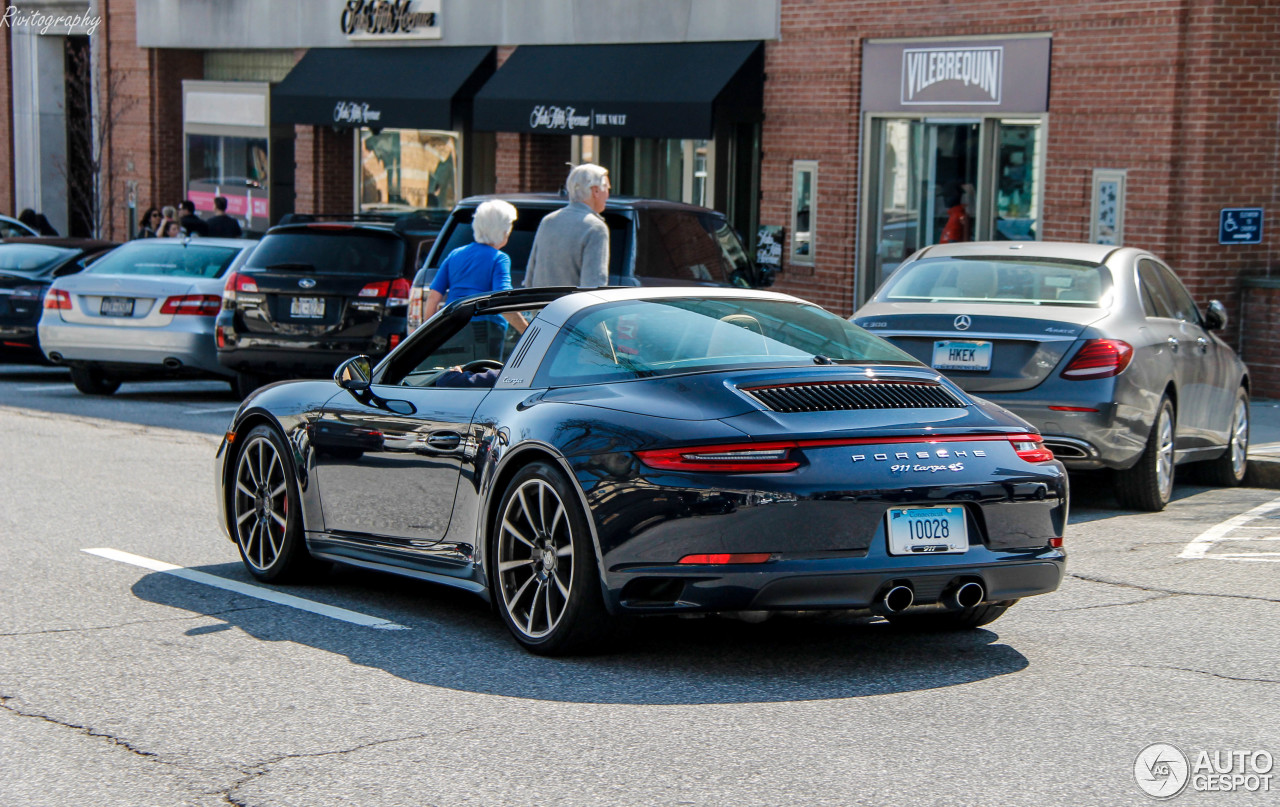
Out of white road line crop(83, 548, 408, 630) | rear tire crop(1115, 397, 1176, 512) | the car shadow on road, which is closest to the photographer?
the car shadow on road

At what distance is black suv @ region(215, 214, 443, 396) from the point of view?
46.1 ft

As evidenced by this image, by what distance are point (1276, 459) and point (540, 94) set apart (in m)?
12.9

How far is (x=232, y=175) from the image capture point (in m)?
29.7

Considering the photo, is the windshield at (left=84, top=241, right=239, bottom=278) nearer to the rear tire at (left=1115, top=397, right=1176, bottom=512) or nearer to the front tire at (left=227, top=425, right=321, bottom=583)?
the front tire at (left=227, top=425, right=321, bottom=583)

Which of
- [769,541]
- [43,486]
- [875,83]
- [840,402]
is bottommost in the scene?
[43,486]

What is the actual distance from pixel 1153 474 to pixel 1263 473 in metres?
2.01

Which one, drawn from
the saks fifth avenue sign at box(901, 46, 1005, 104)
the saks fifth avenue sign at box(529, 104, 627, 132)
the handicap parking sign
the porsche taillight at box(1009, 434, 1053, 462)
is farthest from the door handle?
the saks fifth avenue sign at box(529, 104, 627, 132)

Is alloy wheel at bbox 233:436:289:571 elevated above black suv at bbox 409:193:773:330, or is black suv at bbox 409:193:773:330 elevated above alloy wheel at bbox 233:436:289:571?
black suv at bbox 409:193:773:330

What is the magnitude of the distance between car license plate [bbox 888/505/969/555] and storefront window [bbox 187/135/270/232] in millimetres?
24634

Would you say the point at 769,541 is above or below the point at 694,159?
below

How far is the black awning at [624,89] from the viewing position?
19609 mm

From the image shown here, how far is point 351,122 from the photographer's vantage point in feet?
82.3

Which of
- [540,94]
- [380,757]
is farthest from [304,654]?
[540,94]

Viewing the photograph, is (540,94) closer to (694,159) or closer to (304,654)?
(694,159)
